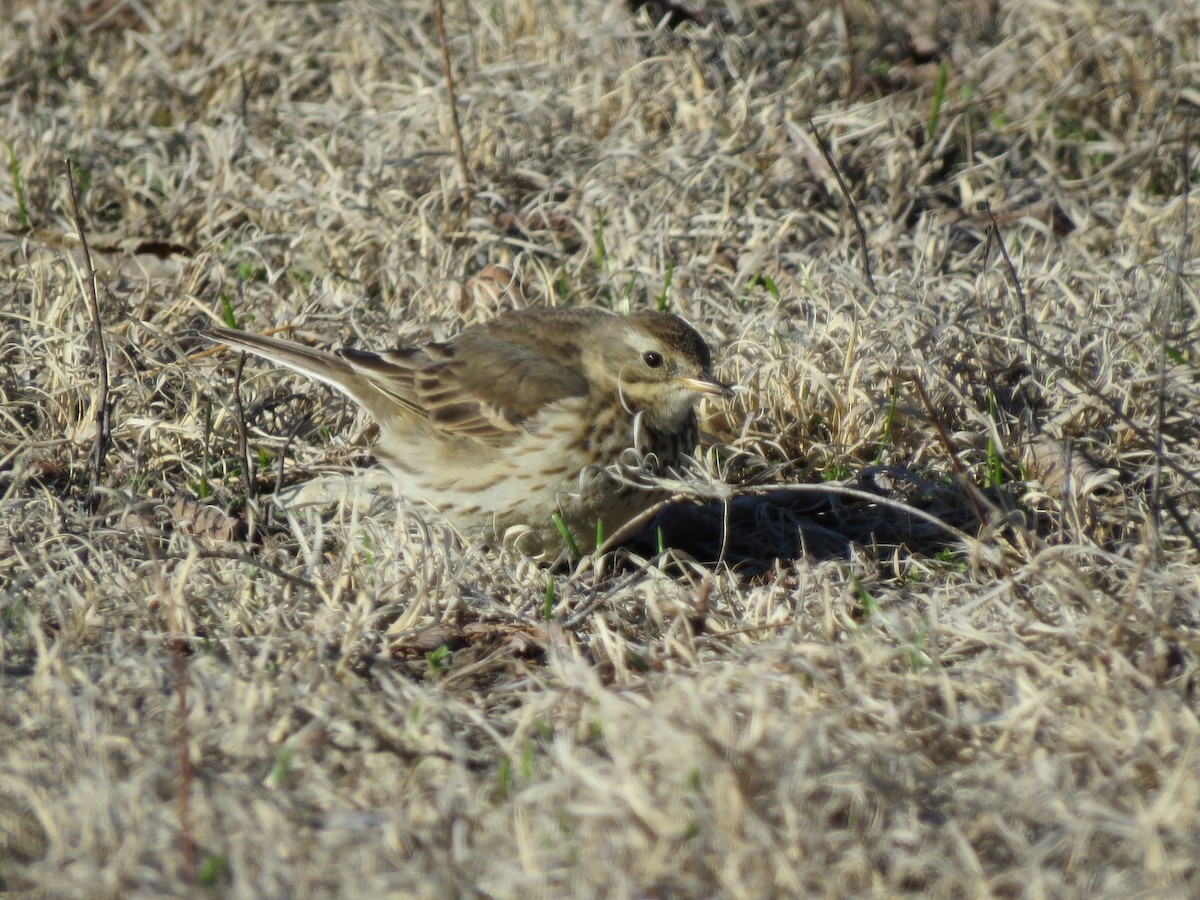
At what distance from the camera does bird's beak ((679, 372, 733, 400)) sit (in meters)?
4.77

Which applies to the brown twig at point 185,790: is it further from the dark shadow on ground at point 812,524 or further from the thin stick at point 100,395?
the dark shadow on ground at point 812,524

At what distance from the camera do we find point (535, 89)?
7285 millimetres

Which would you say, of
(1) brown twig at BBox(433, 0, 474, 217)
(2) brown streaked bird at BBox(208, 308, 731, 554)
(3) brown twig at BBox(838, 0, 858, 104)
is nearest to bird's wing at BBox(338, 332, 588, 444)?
(2) brown streaked bird at BBox(208, 308, 731, 554)

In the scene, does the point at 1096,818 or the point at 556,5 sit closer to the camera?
the point at 1096,818

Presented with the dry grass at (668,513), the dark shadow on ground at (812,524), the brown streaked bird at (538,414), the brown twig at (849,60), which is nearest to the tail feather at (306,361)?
the brown streaked bird at (538,414)

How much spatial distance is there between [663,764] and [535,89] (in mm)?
5018

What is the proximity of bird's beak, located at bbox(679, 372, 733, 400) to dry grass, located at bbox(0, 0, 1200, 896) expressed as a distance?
0.31 meters

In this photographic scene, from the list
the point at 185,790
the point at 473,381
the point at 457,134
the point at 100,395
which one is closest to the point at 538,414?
the point at 473,381

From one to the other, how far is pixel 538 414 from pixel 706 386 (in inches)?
23.3

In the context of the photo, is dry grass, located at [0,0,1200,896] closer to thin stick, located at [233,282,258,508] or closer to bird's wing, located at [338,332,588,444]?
thin stick, located at [233,282,258,508]

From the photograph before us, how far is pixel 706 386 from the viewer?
4809 mm

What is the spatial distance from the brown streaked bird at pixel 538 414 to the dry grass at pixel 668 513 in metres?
0.19

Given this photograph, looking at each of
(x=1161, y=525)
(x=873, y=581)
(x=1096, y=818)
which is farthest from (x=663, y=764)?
(x=1161, y=525)

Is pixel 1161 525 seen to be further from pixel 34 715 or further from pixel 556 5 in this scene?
pixel 556 5
